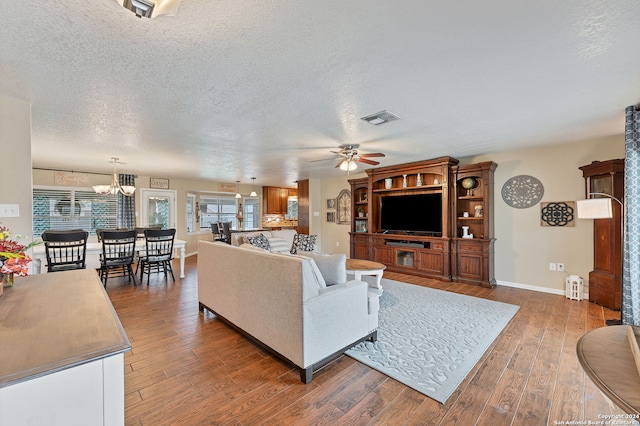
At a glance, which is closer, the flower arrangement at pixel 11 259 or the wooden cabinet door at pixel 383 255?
the flower arrangement at pixel 11 259

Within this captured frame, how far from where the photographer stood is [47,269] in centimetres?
409

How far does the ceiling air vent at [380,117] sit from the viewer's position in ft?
9.56

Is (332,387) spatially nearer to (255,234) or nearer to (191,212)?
(255,234)

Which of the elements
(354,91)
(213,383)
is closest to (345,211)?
(354,91)

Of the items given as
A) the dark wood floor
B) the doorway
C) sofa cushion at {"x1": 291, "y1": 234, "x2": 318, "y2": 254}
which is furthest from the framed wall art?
the dark wood floor

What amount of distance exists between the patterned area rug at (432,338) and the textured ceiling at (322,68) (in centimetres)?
232

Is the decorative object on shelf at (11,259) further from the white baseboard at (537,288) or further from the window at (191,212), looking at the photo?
the window at (191,212)

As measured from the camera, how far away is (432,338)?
2789 millimetres

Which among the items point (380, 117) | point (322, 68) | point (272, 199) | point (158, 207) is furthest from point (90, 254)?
point (272, 199)

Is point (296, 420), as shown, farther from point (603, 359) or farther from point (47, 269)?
point (47, 269)

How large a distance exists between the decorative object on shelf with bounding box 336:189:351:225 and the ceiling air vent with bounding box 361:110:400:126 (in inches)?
169

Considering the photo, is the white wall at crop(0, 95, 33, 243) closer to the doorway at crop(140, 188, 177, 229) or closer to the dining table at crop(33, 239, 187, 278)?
the dining table at crop(33, 239, 187, 278)

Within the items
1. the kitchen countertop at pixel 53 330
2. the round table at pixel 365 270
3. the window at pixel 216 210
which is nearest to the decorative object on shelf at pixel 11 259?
the kitchen countertop at pixel 53 330

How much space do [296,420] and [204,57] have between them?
2.45 meters
